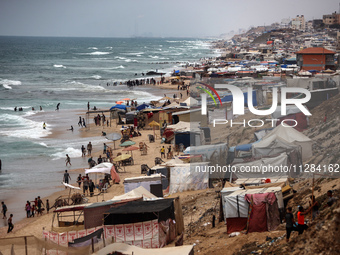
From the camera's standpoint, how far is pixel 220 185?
16984 mm

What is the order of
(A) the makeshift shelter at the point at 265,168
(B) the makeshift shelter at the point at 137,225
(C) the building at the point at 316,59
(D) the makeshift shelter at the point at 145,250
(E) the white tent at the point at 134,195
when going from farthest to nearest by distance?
(C) the building at the point at 316,59 → (A) the makeshift shelter at the point at 265,168 → (E) the white tent at the point at 134,195 → (B) the makeshift shelter at the point at 137,225 → (D) the makeshift shelter at the point at 145,250

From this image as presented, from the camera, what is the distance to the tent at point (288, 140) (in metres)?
16.5

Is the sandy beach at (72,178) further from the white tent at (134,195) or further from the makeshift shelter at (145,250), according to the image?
the makeshift shelter at (145,250)

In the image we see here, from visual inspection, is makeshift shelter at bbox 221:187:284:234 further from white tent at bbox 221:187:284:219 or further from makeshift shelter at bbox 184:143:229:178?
makeshift shelter at bbox 184:143:229:178

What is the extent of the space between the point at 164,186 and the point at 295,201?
6.94 metres

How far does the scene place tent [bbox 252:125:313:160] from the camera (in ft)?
54.1

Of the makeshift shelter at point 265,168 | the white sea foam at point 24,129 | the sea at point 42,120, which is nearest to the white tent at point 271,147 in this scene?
the makeshift shelter at point 265,168

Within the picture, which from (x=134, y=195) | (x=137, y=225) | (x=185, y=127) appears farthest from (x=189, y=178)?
(x=185, y=127)

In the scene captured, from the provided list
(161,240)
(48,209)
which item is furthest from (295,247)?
(48,209)

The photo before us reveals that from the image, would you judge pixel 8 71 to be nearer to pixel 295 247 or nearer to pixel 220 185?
pixel 220 185

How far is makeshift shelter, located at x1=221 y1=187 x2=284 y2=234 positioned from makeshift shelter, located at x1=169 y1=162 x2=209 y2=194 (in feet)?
18.4

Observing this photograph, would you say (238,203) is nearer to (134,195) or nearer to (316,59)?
(134,195)

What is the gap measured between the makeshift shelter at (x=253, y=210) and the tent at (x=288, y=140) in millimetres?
4747

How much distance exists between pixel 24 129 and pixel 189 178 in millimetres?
22602
